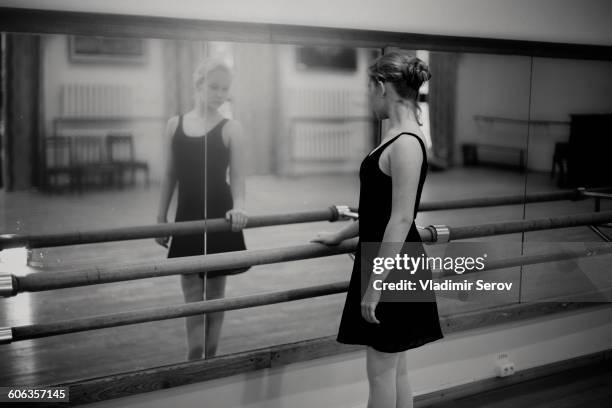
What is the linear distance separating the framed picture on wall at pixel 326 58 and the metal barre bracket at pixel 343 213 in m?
0.58

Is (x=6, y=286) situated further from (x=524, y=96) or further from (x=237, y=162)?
(x=524, y=96)

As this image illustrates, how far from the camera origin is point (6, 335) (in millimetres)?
2178

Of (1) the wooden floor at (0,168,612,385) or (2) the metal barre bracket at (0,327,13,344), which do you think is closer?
(2) the metal barre bracket at (0,327,13,344)

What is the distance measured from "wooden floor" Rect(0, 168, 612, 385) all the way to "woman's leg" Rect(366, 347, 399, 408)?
74cm

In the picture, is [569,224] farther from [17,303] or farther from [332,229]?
[17,303]

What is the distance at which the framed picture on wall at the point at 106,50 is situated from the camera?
2.32m

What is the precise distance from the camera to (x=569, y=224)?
3.50 metres

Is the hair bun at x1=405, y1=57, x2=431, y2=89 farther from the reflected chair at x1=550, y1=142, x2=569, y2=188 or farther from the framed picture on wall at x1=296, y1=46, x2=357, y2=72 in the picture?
the reflected chair at x1=550, y1=142, x2=569, y2=188

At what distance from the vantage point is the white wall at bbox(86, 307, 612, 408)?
2664 millimetres

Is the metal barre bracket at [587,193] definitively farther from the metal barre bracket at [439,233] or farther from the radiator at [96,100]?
the radiator at [96,100]

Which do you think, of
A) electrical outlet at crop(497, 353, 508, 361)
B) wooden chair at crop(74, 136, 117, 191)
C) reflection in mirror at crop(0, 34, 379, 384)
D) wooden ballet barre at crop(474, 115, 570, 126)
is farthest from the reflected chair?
wooden chair at crop(74, 136, 117, 191)

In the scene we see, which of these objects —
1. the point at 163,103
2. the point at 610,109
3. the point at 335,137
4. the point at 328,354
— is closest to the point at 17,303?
the point at 163,103

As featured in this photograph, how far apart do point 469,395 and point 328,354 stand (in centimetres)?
84

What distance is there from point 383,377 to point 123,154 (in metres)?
1.14
